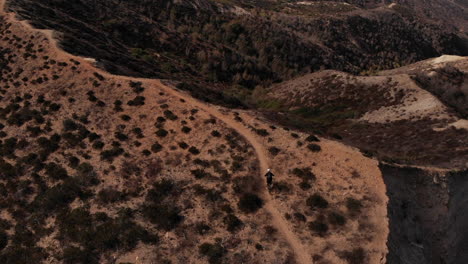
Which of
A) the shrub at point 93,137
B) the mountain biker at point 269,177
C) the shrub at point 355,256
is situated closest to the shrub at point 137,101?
the shrub at point 93,137

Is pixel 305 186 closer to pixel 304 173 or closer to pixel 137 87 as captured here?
pixel 304 173

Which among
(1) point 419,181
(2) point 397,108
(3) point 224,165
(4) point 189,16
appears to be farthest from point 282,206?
(4) point 189,16

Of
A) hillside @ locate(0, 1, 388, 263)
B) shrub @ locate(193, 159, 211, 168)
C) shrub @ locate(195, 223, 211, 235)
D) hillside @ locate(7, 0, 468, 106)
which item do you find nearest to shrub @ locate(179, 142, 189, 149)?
hillside @ locate(0, 1, 388, 263)

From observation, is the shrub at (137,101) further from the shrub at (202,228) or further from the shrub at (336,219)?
the shrub at (336,219)

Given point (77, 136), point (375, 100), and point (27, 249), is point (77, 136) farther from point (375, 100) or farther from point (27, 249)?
point (375, 100)

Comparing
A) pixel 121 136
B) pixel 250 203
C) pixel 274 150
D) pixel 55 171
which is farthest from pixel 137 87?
pixel 250 203

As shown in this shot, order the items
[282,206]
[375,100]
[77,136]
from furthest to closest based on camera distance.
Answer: [375,100], [77,136], [282,206]
